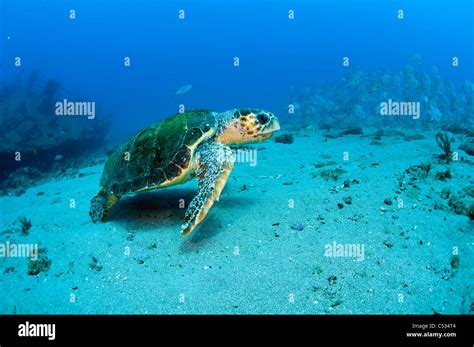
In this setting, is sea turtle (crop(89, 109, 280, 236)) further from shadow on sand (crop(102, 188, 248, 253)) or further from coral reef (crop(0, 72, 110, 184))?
coral reef (crop(0, 72, 110, 184))

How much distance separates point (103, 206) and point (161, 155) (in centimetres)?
184

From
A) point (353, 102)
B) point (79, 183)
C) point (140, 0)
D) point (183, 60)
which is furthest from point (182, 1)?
point (79, 183)

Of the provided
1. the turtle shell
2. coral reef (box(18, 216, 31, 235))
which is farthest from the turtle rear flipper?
coral reef (box(18, 216, 31, 235))

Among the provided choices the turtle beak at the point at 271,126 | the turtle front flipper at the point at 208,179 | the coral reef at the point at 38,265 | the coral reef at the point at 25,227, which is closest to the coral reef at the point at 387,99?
the turtle beak at the point at 271,126

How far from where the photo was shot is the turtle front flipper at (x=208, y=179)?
3975 millimetres

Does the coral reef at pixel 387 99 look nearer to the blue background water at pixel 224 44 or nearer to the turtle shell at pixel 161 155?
the turtle shell at pixel 161 155

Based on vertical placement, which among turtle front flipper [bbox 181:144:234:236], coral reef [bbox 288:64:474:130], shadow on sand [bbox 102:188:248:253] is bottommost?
shadow on sand [bbox 102:188:248:253]

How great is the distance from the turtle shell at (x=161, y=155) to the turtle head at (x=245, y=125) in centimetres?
27

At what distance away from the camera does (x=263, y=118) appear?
225 inches

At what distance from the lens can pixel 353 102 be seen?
26.4m

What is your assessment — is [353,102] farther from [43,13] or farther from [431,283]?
[43,13]

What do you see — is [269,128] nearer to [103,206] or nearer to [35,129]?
[103,206]

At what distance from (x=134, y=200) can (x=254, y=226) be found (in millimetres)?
3235

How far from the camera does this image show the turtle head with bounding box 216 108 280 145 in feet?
18.6
